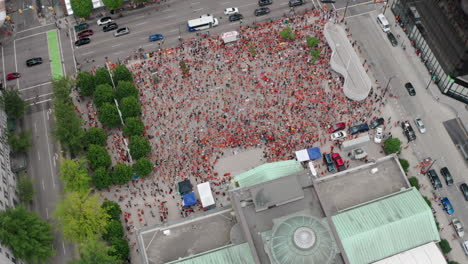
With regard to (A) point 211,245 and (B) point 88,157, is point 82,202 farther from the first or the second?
(A) point 211,245

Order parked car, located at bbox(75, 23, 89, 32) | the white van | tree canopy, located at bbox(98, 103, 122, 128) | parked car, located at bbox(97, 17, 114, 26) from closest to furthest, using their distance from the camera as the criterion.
Answer: tree canopy, located at bbox(98, 103, 122, 128)
the white van
parked car, located at bbox(75, 23, 89, 32)
parked car, located at bbox(97, 17, 114, 26)

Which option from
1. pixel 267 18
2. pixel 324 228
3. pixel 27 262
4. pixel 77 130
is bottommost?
pixel 324 228

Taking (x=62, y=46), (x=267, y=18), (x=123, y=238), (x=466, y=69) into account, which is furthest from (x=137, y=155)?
(x=466, y=69)

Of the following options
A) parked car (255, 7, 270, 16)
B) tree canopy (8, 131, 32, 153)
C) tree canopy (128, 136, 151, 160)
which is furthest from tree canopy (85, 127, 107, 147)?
parked car (255, 7, 270, 16)

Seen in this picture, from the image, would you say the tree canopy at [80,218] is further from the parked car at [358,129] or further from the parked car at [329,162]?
the parked car at [358,129]

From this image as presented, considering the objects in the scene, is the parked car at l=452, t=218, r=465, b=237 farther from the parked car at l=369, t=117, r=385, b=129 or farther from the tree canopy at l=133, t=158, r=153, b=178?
the tree canopy at l=133, t=158, r=153, b=178

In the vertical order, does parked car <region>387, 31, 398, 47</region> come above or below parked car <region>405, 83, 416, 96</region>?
above

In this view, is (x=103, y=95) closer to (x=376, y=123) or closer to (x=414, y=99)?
(x=376, y=123)
